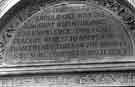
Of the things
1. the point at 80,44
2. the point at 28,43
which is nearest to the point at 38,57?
the point at 28,43

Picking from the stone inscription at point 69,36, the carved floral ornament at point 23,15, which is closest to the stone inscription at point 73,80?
the stone inscription at point 69,36

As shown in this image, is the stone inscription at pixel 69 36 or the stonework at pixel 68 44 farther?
the stone inscription at pixel 69 36

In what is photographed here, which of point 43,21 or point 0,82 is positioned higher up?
point 43,21

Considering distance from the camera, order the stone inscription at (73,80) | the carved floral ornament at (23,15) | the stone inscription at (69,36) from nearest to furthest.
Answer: the stone inscription at (73,80) → the stone inscription at (69,36) → the carved floral ornament at (23,15)

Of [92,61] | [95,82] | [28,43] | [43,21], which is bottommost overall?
[95,82]

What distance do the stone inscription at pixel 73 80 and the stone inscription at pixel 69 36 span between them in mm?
318

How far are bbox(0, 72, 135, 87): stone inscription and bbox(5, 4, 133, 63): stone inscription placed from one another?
318 mm

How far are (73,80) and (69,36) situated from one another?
81 centimetres

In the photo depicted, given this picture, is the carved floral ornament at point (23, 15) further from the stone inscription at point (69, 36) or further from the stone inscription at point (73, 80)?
the stone inscription at point (73, 80)

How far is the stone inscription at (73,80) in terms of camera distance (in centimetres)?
546

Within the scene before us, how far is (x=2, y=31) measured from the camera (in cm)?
599

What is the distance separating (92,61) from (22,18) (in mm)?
1555

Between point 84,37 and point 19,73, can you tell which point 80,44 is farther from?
point 19,73

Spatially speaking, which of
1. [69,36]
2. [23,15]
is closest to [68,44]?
[69,36]
